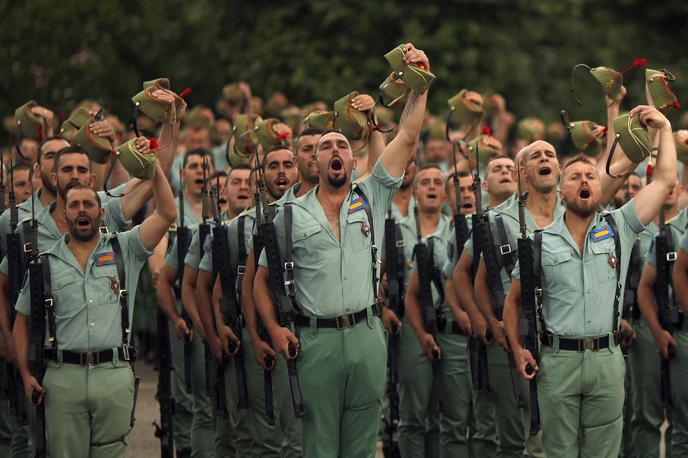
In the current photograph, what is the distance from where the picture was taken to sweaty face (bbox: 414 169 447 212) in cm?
1174

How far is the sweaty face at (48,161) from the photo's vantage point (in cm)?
1067

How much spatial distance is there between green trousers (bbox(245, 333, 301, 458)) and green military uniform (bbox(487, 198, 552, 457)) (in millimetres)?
1367

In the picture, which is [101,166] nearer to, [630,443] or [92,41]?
[630,443]

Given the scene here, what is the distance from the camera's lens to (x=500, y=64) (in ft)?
65.0

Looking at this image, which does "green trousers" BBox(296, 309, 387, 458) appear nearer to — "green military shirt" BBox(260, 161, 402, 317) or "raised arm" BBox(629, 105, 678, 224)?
"green military shirt" BBox(260, 161, 402, 317)

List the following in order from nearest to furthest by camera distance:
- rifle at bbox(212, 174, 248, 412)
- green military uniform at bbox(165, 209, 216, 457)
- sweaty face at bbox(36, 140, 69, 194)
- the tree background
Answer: rifle at bbox(212, 174, 248, 412)
sweaty face at bbox(36, 140, 69, 194)
green military uniform at bbox(165, 209, 216, 457)
the tree background

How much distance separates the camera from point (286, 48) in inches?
784

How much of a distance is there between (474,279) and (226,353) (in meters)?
1.65

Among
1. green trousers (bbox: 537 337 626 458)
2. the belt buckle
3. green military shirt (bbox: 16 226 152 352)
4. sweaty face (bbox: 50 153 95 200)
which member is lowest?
green trousers (bbox: 537 337 626 458)

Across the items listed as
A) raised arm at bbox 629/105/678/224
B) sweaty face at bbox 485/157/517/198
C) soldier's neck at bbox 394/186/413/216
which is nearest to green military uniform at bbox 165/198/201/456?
soldier's neck at bbox 394/186/413/216

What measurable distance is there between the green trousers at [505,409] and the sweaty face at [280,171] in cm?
167

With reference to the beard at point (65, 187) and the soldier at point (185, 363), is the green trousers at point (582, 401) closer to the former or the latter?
the soldier at point (185, 363)

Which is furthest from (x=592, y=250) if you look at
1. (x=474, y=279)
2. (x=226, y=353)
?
(x=226, y=353)

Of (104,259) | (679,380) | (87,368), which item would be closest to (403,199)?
(679,380)
